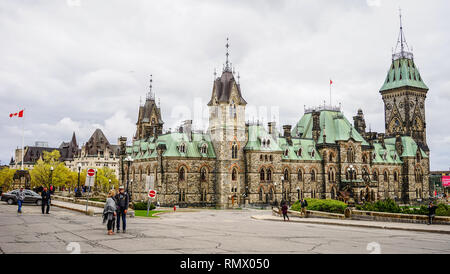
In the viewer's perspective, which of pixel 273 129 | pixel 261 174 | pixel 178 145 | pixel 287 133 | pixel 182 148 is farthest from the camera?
pixel 287 133

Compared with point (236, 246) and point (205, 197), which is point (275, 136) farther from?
point (236, 246)

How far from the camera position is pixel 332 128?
236 ft

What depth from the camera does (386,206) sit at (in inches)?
1214

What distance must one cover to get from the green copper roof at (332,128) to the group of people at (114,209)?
56.8 m

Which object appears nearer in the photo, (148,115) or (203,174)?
(203,174)

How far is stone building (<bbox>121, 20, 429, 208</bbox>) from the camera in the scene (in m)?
58.8

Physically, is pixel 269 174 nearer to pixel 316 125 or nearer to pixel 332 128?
pixel 316 125

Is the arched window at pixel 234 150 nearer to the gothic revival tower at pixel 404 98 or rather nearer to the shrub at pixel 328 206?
the shrub at pixel 328 206

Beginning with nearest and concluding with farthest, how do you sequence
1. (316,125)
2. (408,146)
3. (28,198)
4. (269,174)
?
(28,198) < (269,174) < (316,125) < (408,146)

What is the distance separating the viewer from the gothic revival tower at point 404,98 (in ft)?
308

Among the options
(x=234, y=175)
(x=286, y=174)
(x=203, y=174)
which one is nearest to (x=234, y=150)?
(x=234, y=175)

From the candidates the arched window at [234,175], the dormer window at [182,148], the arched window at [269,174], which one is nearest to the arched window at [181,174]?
the dormer window at [182,148]

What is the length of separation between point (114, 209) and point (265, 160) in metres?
46.9
